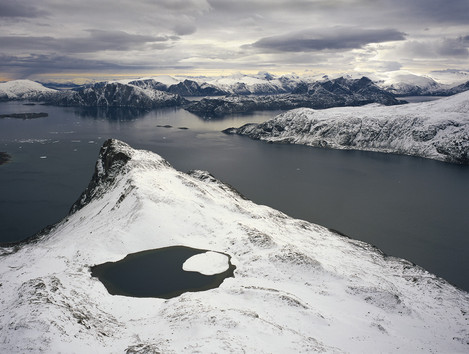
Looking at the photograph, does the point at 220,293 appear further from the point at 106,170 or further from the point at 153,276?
the point at 106,170

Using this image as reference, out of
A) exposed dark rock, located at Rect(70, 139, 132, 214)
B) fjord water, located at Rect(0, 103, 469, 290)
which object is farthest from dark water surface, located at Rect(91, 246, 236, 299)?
fjord water, located at Rect(0, 103, 469, 290)

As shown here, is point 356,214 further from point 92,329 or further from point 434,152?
point 434,152

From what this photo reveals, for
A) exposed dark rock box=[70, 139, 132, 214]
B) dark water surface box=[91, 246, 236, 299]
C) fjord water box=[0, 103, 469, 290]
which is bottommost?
fjord water box=[0, 103, 469, 290]

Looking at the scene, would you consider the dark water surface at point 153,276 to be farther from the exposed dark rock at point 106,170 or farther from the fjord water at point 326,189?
the fjord water at point 326,189

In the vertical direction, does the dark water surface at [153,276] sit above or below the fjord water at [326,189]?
above

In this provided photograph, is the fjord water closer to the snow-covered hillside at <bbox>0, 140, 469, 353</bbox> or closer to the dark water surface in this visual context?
the snow-covered hillside at <bbox>0, 140, 469, 353</bbox>

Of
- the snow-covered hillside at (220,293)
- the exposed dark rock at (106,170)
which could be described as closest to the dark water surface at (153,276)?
the snow-covered hillside at (220,293)
